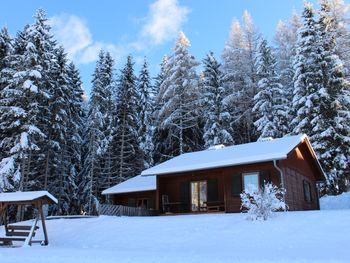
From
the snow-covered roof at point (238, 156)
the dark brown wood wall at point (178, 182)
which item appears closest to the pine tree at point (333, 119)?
the snow-covered roof at point (238, 156)

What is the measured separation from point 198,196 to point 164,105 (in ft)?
42.1

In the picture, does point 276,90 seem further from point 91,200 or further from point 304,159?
point 91,200

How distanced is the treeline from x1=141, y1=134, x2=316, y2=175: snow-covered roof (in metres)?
Answer: 6.10

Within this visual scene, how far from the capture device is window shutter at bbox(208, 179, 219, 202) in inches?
777

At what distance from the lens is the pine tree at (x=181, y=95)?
31141 millimetres

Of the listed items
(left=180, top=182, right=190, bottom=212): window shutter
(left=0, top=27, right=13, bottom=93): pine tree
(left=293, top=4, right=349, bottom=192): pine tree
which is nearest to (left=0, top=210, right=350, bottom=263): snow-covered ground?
(left=180, top=182, right=190, bottom=212): window shutter

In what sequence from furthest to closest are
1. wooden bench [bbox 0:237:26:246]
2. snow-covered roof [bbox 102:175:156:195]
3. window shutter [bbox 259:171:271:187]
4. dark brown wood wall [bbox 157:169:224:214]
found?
snow-covered roof [bbox 102:175:156:195] → dark brown wood wall [bbox 157:169:224:214] → window shutter [bbox 259:171:271:187] → wooden bench [bbox 0:237:26:246]

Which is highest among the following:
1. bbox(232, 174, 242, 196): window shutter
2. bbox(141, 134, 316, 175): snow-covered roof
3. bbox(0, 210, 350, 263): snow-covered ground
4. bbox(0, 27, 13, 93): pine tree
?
bbox(0, 27, 13, 93): pine tree

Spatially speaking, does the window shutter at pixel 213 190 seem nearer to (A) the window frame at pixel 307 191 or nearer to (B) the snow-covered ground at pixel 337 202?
(A) the window frame at pixel 307 191

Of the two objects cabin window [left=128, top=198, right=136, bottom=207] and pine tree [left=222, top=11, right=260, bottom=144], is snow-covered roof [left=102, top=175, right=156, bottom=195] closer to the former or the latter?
cabin window [left=128, top=198, right=136, bottom=207]

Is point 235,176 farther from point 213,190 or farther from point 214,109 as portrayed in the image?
point 214,109

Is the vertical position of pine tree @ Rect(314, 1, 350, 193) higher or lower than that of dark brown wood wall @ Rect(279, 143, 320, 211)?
higher

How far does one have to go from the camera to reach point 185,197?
20.9 metres

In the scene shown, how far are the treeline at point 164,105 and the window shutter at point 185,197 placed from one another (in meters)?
9.22
